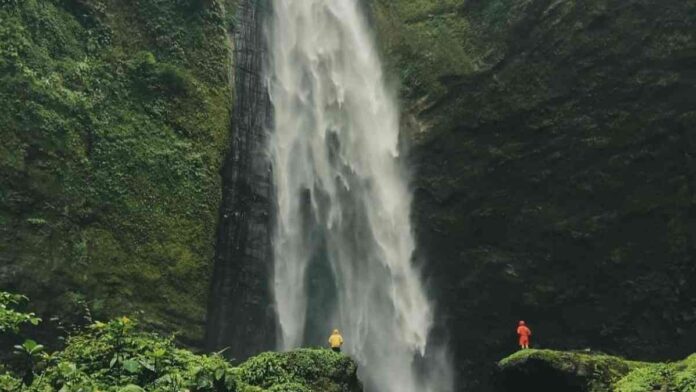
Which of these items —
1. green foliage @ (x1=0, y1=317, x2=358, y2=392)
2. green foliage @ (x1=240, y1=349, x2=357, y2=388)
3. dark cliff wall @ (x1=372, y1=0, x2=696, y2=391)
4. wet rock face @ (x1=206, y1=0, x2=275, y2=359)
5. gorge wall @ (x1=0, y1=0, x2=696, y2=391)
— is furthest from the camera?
dark cliff wall @ (x1=372, y1=0, x2=696, y2=391)

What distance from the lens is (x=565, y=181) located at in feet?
59.0

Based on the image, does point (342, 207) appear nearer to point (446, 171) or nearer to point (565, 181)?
point (446, 171)

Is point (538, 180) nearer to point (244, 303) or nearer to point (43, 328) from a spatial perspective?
point (244, 303)

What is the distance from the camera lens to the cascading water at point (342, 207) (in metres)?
18.0

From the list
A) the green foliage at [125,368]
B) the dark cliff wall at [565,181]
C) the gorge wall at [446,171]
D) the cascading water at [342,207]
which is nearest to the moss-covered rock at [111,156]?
the gorge wall at [446,171]

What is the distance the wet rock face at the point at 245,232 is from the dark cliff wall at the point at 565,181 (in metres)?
5.21

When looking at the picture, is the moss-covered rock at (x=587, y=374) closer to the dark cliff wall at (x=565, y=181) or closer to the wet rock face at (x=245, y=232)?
the dark cliff wall at (x=565, y=181)

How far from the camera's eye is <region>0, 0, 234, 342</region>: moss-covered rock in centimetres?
1372

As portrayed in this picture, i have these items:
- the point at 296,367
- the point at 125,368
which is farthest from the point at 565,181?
the point at 125,368

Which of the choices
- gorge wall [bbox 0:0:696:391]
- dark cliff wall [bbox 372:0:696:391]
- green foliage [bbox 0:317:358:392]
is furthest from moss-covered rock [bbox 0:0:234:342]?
dark cliff wall [bbox 372:0:696:391]

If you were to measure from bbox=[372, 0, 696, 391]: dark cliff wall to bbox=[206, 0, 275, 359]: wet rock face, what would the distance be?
5213mm

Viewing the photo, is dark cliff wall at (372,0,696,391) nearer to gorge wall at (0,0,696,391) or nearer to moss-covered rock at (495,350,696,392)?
gorge wall at (0,0,696,391)

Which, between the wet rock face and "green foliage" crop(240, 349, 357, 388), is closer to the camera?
"green foliage" crop(240, 349, 357, 388)

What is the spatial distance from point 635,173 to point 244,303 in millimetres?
11546
